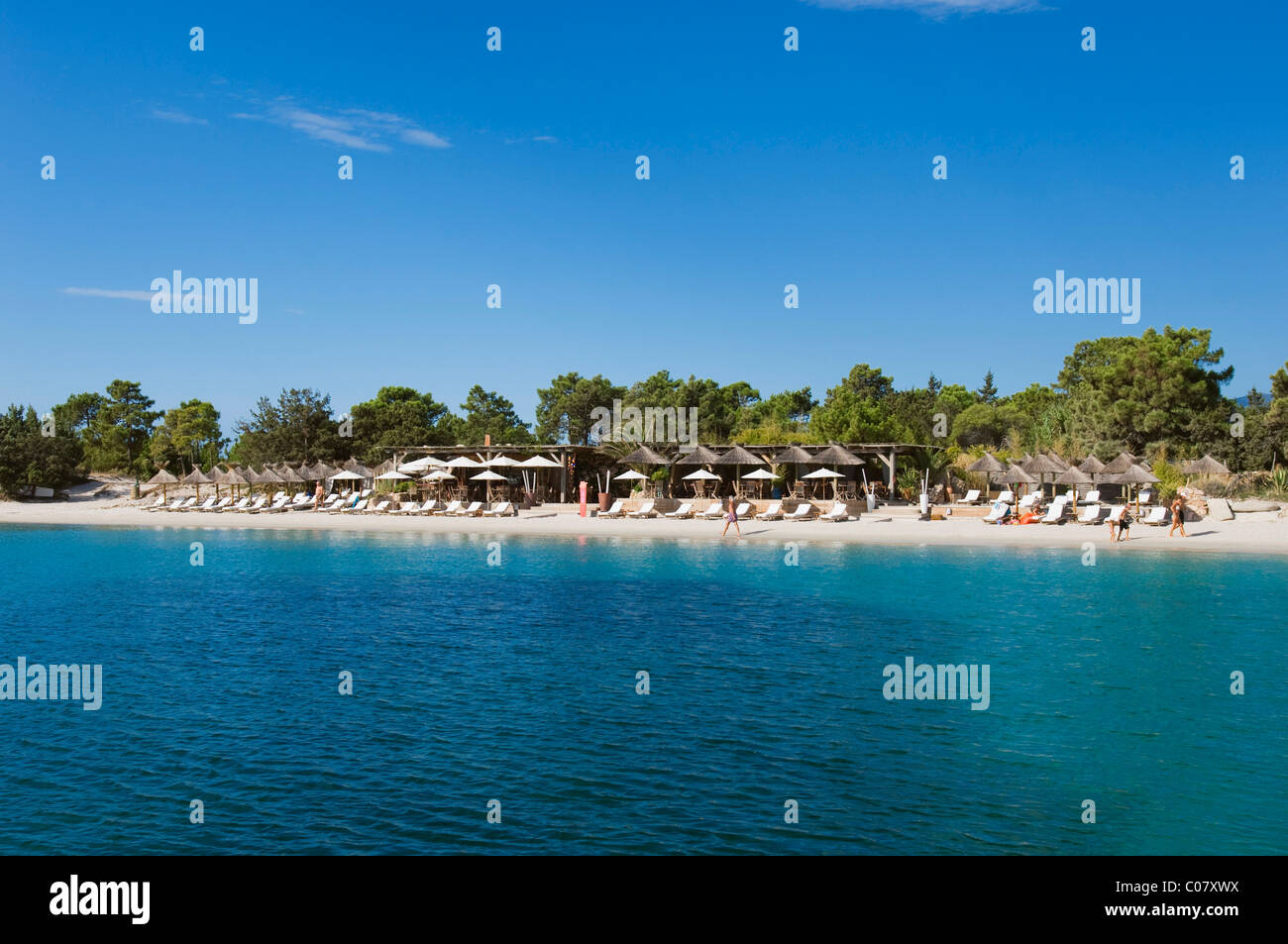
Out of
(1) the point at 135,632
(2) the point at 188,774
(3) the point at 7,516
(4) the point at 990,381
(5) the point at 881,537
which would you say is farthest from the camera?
(4) the point at 990,381

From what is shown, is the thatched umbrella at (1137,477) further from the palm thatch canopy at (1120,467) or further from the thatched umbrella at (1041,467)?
the thatched umbrella at (1041,467)

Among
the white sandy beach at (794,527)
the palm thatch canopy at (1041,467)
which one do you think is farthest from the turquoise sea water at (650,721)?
the palm thatch canopy at (1041,467)

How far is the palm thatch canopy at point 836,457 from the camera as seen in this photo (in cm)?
3225

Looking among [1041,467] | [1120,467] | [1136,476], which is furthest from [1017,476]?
[1136,476]

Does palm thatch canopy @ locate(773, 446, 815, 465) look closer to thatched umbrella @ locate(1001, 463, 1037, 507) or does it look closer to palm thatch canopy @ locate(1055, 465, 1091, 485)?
thatched umbrella @ locate(1001, 463, 1037, 507)

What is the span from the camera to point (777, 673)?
10586 mm

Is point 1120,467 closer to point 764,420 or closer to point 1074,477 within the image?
point 1074,477

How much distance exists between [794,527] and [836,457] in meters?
5.55

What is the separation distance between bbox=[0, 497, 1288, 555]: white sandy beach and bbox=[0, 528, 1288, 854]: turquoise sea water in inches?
257

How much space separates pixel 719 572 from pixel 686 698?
32.1ft

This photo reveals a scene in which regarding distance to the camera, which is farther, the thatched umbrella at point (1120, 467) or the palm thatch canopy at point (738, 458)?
the palm thatch canopy at point (738, 458)

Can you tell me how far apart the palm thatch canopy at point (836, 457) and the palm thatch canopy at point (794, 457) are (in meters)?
0.37
